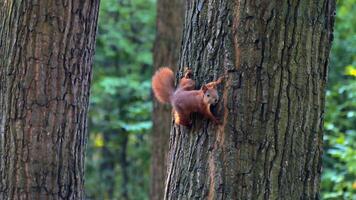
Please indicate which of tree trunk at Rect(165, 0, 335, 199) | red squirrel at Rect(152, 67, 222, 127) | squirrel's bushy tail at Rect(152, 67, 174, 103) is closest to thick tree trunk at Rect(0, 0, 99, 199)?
squirrel's bushy tail at Rect(152, 67, 174, 103)

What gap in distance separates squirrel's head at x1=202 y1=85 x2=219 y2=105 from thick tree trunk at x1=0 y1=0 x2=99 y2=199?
163 centimetres

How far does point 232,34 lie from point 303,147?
514 millimetres

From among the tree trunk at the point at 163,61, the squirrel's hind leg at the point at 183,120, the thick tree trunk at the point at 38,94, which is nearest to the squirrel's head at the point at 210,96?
the squirrel's hind leg at the point at 183,120

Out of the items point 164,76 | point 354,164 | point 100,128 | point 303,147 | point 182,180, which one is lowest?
point 100,128

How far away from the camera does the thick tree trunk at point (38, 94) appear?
3.84 meters

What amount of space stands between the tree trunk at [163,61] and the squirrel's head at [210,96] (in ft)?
13.9

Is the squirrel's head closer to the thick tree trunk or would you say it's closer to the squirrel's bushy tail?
the squirrel's bushy tail

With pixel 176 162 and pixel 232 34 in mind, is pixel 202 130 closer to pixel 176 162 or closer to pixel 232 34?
pixel 176 162

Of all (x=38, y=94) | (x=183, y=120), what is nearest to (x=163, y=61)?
(x=38, y=94)

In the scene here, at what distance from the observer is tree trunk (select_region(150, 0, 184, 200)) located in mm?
6781

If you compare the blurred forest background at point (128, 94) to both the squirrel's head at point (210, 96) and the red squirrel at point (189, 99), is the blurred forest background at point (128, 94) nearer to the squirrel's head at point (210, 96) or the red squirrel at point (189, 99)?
the red squirrel at point (189, 99)

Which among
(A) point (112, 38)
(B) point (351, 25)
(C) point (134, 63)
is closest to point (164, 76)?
Result: (B) point (351, 25)

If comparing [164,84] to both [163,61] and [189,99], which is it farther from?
[163,61]

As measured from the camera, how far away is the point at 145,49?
41.9ft
